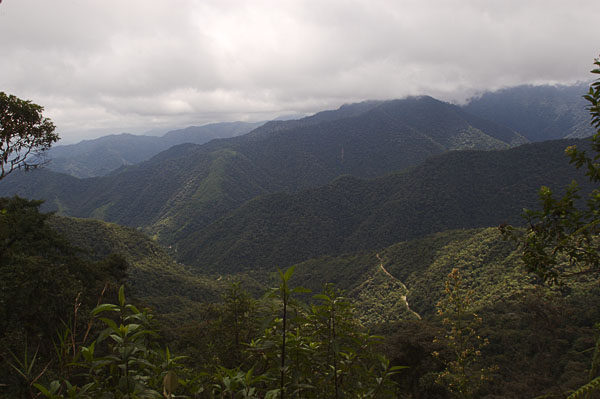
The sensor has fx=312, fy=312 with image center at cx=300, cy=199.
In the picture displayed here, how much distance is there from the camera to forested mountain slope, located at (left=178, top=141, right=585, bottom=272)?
5497 inches

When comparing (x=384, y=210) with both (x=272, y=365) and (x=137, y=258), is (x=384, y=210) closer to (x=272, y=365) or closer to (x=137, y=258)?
(x=137, y=258)

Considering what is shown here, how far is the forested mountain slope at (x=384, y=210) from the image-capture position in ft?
458

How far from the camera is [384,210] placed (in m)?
163

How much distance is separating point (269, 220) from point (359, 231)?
5022 cm

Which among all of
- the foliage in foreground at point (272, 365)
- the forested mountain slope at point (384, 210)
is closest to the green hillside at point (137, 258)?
the forested mountain slope at point (384, 210)

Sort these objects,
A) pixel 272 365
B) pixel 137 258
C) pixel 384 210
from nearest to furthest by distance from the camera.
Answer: pixel 272 365, pixel 137 258, pixel 384 210

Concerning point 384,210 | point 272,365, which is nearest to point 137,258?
point 272,365

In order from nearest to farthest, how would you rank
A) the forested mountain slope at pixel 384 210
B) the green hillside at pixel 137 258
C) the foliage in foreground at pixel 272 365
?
the foliage in foreground at pixel 272 365
the green hillside at pixel 137 258
the forested mountain slope at pixel 384 210

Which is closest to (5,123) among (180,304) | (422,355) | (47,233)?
(47,233)

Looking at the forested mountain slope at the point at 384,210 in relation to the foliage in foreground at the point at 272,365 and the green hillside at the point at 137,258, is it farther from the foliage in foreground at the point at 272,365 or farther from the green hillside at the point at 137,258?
the foliage in foreground at the point at 272,365

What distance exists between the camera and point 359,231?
159 meters

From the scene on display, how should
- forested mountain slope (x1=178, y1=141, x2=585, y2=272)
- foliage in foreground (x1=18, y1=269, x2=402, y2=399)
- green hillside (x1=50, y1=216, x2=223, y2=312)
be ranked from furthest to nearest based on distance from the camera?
forested mountain slope (x1=178, y1=141, x2=585, y2=272)
green hillside (x1=50, y1=216, x2=223, y2=312)
foliage in foreground (x1=18, y1=269, x2=402, y2=399)

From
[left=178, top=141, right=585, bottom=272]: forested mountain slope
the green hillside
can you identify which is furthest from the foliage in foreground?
[left=178, top=141, right=585, bottom=272]: forested mountain slope

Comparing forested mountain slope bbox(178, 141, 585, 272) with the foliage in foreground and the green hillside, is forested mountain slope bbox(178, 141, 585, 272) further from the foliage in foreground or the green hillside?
the foliage in foreground
